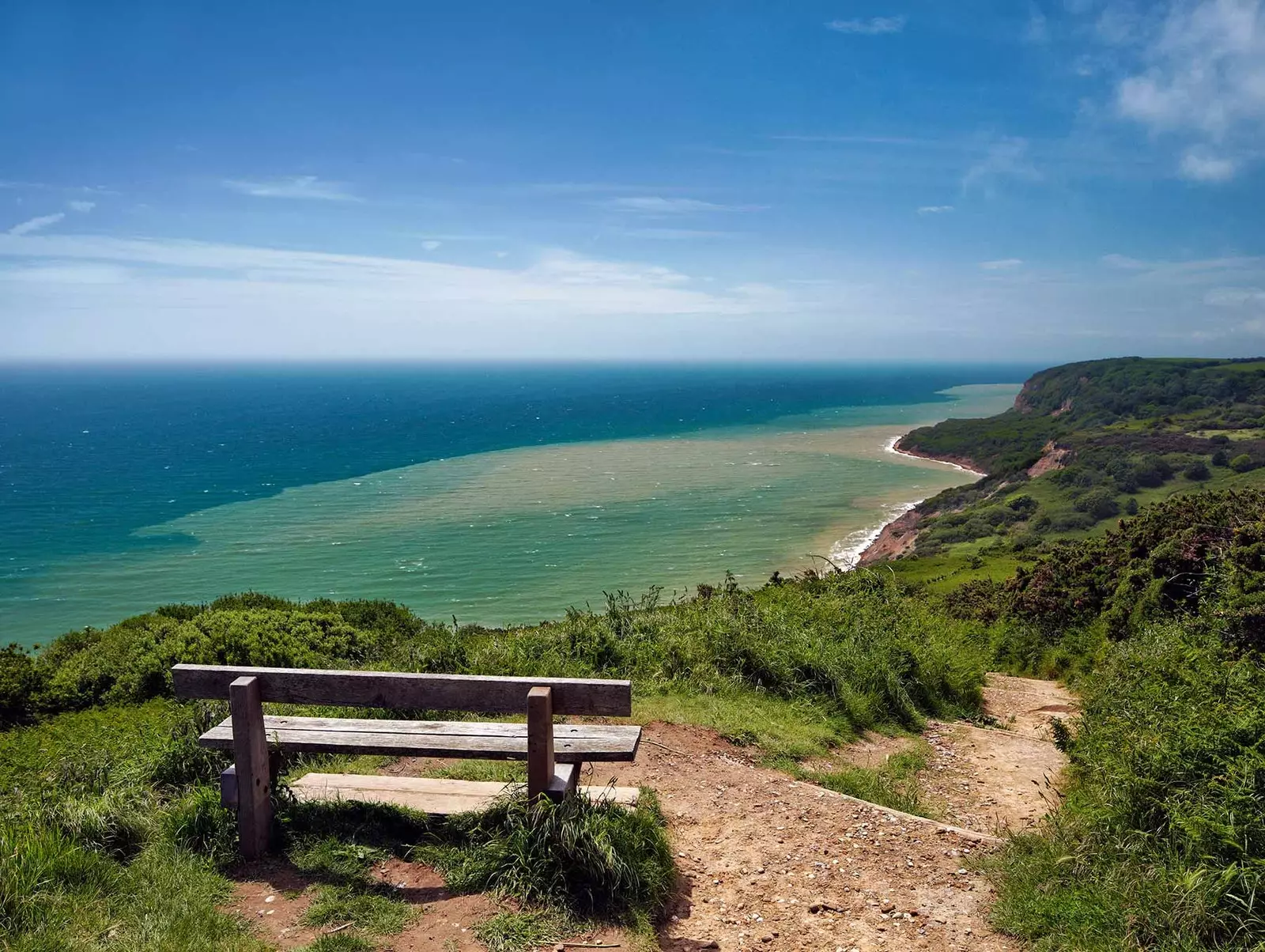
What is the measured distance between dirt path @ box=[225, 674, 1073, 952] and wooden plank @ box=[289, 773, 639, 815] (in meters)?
0.44

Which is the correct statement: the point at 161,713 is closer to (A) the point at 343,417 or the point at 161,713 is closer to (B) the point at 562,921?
(B) the point at 562,921

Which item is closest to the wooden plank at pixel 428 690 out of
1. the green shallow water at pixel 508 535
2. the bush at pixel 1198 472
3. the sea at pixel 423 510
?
the sea at pixel 423 510

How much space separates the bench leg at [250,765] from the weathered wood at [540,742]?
Answer: 5.57 feet

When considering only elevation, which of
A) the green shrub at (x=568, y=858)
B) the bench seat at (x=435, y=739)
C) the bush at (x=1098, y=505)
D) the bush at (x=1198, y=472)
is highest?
the bench seat at (x=435, y=739)

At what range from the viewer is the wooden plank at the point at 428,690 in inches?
177

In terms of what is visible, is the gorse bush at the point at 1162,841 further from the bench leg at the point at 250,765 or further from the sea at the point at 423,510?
the sea at the point at 423,510

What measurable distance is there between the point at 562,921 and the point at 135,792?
345 centimetres

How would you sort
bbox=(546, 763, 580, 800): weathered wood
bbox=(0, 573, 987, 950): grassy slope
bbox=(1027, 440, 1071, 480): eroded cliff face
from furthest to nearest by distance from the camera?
bbox=(1027, 440, 1071, 480): eroded cliff face, bbox=(546, 763, 580, 800): weathered wood, bbox=(0, 573, 987, 950): grassy slope

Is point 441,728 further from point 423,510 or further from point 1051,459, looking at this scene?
point 1051,459

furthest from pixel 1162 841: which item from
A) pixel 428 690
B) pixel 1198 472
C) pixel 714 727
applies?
pixel 1198 472

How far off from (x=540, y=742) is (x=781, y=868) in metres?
1.98

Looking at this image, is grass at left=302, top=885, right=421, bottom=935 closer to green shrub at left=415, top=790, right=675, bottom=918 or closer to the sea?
green shrub at left=415, top=790, right=675, bottom=918

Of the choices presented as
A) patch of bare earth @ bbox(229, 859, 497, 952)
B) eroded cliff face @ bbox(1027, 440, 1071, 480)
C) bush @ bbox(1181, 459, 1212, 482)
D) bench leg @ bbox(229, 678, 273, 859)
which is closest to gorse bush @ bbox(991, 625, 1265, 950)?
patch of bare earth @ bbox(229, 859, 497, 952)

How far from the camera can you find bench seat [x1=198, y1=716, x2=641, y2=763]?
15.9 feet
